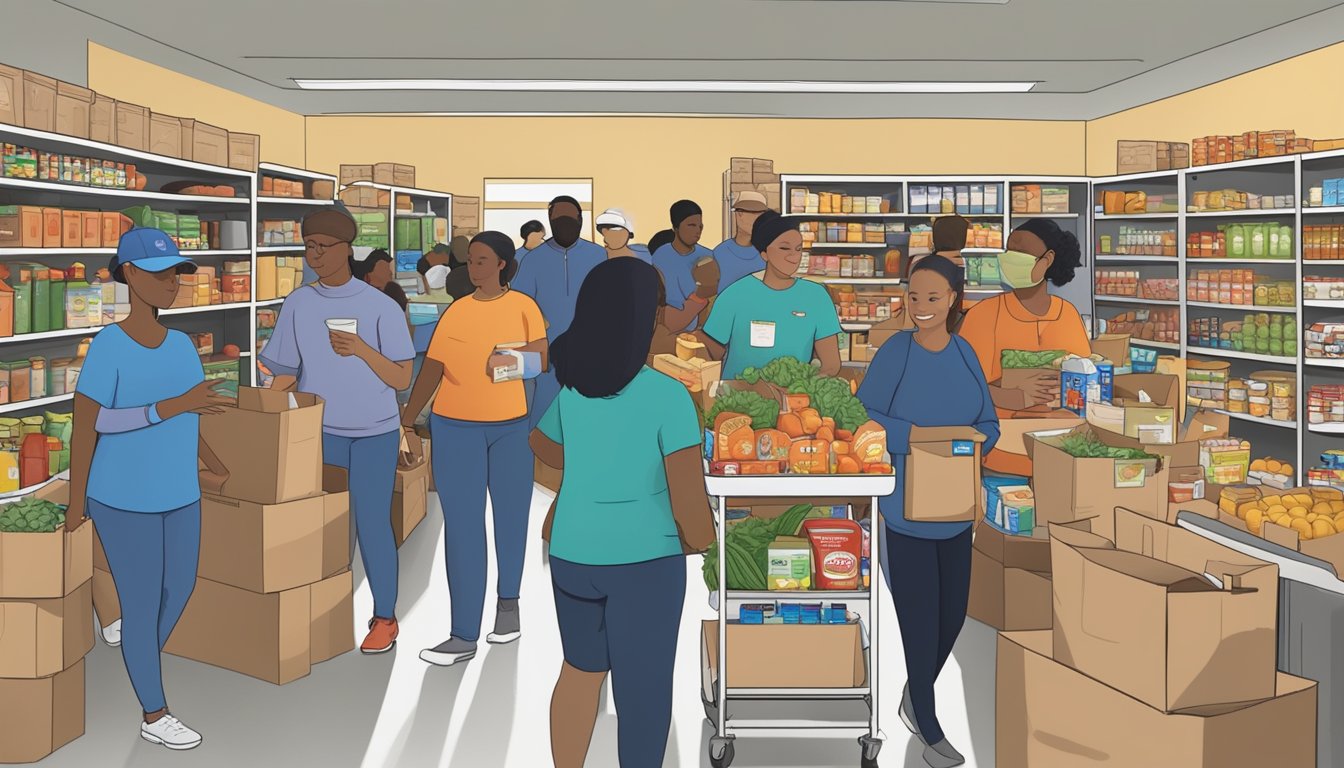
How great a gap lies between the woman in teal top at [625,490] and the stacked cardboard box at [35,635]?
187 cm

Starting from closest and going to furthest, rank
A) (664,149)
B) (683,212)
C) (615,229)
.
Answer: (615,229) → (683,212) → (664,149)

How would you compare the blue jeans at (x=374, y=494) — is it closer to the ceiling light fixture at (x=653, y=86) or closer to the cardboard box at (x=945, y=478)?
the cardboard box at (x=945, y=478)

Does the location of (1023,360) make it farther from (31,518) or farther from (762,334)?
(31,518)

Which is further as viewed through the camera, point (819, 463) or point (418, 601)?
point (418, 601)

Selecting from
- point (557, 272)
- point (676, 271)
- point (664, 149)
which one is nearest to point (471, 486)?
point (557, 272)

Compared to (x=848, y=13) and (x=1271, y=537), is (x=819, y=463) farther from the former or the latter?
(x=848, y=13)

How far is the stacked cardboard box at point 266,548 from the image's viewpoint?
4164 mm

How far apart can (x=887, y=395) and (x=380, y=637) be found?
7.84 feet

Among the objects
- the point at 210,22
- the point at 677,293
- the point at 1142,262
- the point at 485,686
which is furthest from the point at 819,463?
the point at 1142,262

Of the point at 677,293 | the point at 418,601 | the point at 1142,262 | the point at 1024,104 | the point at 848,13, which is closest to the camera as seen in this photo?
the point at 418,601

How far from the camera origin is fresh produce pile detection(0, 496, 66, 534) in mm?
3580

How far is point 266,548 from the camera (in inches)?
163

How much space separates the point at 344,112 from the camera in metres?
14.1

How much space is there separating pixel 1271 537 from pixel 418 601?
12.3 ft
